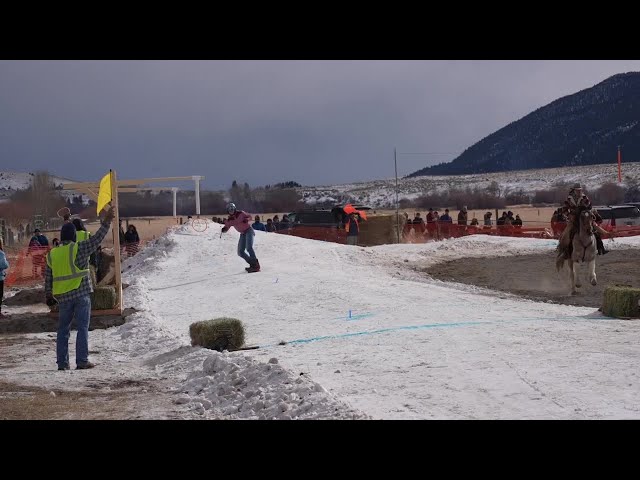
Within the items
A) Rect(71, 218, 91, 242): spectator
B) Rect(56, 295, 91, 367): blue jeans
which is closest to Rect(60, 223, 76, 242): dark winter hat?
Rect(56, 295, 91, 367): blue jeans

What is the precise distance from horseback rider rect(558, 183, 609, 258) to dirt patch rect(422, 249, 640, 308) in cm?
102

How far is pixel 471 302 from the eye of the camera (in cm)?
1504

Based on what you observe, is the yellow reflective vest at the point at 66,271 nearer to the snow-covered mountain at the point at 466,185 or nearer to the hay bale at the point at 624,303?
the hay bale at the point at 624,303

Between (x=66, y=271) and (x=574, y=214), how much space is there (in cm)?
1125

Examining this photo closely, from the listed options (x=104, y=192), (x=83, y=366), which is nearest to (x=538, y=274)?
(x=104, y=192)

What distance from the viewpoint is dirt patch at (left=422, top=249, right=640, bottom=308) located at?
60.5 ft

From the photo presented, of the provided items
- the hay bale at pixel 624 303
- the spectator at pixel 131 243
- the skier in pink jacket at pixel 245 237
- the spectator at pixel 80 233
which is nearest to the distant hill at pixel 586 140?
the spectator at pixel 131 243

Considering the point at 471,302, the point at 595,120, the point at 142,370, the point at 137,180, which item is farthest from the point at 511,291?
the point at 595,120

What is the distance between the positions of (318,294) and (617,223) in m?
24.3

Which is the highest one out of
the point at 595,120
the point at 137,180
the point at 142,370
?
the point at 595,120

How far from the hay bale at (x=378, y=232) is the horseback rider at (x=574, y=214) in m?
13.7

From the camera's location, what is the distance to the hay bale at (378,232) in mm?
32213

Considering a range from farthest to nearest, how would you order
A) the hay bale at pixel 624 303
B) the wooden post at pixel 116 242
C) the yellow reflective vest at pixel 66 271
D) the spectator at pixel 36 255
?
the spectator at pixel 36 255
the wooden post at pixel 116 242
the hay bale at pixel 624 303
the yellow reflective vest at pixel 66 271
